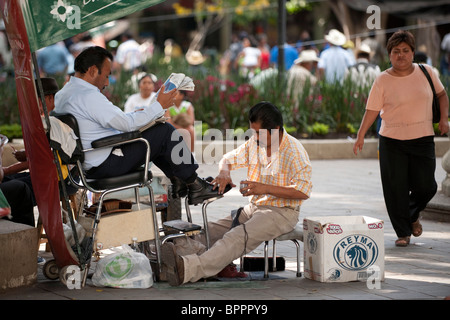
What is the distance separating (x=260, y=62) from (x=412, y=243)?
1436cm

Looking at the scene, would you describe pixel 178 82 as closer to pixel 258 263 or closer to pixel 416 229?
pixel 258 263

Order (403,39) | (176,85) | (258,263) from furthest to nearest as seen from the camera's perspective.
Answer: (403,39) < (258,263) < (176,85)

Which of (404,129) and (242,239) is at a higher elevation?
(404,129)

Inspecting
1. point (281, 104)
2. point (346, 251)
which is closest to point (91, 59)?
point (346, 251)

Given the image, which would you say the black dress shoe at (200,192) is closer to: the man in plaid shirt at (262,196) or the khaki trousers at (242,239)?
the man in plaid shirt at (262,196)

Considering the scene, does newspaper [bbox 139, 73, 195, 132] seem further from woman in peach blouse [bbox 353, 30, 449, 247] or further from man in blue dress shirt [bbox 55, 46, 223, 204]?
woman in peach blouse [bbox 353, 30, 449, 247]

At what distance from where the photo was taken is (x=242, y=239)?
18.4 feet

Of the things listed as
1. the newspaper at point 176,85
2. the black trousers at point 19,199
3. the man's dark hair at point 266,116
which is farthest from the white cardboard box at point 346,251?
the black trousers at point 19,199

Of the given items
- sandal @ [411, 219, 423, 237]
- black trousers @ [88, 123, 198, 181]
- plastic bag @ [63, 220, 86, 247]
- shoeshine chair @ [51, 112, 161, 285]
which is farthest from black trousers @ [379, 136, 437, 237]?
plastic bag @ [63, 220, 86, 247]

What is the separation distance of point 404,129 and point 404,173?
366 mm

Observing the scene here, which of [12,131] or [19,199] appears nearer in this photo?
[19,199]
